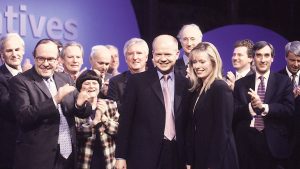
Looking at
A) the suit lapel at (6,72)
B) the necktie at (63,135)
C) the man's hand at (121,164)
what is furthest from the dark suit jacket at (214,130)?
the suit lapel at (6,72)

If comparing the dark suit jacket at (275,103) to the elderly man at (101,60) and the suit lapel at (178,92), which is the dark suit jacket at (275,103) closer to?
the suit lapel at (178,92)

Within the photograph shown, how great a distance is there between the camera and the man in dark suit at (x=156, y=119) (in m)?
3.76

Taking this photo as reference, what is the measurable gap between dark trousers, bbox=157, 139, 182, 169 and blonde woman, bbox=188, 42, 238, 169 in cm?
13

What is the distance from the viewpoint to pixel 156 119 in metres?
3.77

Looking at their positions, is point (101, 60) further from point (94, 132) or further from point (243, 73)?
point (243, 73)

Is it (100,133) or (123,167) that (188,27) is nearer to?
(100,133)

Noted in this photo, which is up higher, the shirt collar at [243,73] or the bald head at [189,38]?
the bald head at [189,38]

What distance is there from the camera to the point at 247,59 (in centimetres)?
527

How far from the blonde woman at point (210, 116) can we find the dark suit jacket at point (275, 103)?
1.01 m

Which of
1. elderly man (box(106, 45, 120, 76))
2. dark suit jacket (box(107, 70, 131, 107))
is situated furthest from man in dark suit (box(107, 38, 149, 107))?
elderly man (box(106, 45, 120, 76))

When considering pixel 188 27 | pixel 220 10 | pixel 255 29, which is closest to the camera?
pixel 188 27

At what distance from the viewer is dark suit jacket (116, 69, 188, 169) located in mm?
3758

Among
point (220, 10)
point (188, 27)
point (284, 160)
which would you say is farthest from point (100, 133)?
point (220, 10)

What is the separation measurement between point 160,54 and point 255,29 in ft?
11.6
